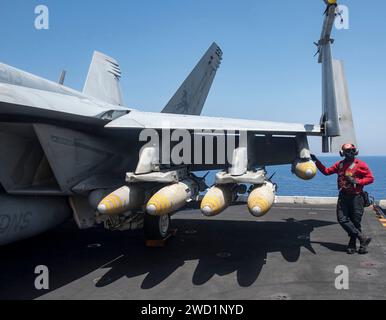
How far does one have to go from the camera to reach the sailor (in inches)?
279

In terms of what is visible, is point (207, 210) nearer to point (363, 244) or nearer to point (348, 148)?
point (348, 148)

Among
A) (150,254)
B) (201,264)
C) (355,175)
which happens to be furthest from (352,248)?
(150,254)

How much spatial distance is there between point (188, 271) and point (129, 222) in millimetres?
1713

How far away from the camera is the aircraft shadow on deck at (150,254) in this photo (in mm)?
5969

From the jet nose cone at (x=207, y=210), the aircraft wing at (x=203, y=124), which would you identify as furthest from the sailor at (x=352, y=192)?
the jet nose cone at (x=207, y=210)

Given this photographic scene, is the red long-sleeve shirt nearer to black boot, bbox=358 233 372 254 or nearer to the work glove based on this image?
the work glove

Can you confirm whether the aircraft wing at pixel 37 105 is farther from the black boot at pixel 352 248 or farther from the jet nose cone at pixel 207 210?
the black boot at pixel 352 248

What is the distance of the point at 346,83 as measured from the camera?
26.7 ft

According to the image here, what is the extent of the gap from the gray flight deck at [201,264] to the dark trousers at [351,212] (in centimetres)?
60

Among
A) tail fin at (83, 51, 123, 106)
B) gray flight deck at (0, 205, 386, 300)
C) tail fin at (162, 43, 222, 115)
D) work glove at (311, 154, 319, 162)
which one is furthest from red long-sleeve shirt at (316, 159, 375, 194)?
tail fin at (83, 51, 123, 106)

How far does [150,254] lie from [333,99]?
5.21m

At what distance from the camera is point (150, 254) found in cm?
737

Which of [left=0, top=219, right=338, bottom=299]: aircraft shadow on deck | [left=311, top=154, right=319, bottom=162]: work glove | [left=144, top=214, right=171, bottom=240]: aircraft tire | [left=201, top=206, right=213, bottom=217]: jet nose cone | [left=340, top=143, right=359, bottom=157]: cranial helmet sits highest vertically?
[left=340, top=143, right=359, bottom=157]: cranial helmet

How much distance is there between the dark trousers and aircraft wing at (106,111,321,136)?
5.10ft
